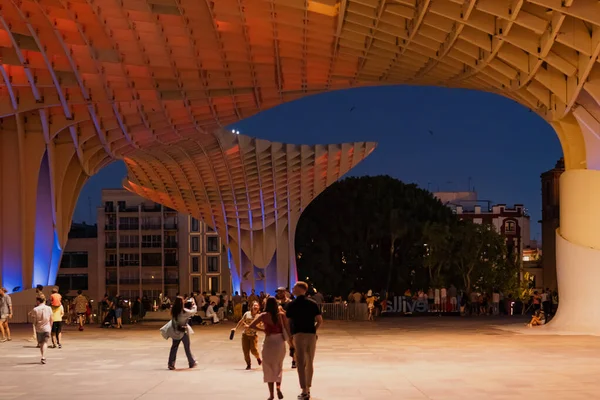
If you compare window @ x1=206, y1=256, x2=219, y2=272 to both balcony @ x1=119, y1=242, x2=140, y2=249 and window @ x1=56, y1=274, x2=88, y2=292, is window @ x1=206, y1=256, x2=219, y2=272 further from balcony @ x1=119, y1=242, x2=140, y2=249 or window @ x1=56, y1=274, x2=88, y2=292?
window @ x1=56, y1=274, x2=88, y2=292

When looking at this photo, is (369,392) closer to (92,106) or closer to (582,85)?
(582,85)

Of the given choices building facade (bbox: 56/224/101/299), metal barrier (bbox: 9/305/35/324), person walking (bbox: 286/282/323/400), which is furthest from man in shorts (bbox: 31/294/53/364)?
building facade (bbox: 56/224/101/299)

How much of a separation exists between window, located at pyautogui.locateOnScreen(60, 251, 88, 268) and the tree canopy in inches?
2167

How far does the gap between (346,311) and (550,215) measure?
4821 cm

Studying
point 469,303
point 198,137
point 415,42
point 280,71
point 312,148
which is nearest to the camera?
point 415,42

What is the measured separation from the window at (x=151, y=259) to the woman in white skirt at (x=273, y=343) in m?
111

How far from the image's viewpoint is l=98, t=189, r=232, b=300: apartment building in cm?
12300

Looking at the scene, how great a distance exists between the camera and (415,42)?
31.3 metres

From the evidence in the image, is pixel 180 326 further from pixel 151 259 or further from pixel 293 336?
pixel 151 259

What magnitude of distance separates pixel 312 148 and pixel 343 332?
31.2 m

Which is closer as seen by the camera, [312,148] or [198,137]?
[198,137]

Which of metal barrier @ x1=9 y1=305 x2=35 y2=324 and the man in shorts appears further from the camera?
metal barrier @ x1=9 y1=305 x2=35 y2=324

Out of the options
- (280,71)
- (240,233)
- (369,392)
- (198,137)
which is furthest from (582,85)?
(240,233)

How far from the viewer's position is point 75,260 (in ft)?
415
